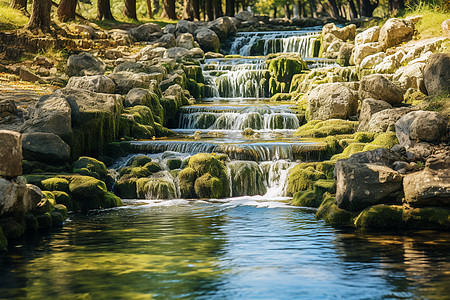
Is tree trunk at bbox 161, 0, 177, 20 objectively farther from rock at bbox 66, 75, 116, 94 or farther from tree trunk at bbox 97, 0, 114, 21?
rock at bbox 66, 75, 116, 94

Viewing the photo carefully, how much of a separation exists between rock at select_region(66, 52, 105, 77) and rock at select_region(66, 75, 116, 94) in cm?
327

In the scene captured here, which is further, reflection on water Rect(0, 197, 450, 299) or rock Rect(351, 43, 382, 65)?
rock Rect(351, 43, 382, 65)

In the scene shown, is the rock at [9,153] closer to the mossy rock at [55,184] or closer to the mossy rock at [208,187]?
the mossy rock at [55,184]

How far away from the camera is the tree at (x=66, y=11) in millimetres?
32000

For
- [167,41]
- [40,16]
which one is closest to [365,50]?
[167,41]

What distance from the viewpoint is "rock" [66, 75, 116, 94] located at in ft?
68.7

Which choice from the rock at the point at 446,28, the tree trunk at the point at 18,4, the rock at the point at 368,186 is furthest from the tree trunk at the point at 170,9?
the rock at the point at 368,186

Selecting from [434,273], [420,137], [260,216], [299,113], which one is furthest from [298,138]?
[434,273]

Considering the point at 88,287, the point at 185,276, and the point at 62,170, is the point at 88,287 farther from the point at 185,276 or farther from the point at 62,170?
the point at 62,170

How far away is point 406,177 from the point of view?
36.8 ft

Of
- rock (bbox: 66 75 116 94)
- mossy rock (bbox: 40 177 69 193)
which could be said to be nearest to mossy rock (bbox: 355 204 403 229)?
mossy rock (bbox: 40 177 69 193)

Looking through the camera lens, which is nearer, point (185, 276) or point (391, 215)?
point (185, 276)

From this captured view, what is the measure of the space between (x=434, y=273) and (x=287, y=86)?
20.6m

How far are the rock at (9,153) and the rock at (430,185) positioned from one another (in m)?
7.00
